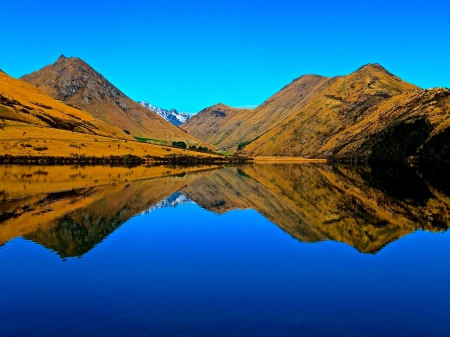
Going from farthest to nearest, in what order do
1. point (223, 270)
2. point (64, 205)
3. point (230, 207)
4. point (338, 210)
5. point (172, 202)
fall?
point (172, 202)
point (230, 207)
point (64, 205)
point (338, 210)
point (223, 270)

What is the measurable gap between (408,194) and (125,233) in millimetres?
59967

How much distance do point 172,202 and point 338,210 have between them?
31245mm

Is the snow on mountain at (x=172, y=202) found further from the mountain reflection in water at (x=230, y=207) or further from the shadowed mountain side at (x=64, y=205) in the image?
the shadowed mountain side at (x=64, y=205)

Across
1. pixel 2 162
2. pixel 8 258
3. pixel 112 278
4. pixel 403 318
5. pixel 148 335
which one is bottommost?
pixel 403 318

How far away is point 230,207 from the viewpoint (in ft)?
261

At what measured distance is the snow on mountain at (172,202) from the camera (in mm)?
74875

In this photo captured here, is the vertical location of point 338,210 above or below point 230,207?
below

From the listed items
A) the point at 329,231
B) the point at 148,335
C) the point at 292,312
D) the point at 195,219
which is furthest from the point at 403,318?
the point at 195,219

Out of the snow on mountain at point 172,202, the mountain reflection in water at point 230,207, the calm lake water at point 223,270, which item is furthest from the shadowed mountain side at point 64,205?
the snow on mountain at point 172,202

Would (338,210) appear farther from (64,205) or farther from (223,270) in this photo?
(64,205)

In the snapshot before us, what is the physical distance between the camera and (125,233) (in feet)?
168

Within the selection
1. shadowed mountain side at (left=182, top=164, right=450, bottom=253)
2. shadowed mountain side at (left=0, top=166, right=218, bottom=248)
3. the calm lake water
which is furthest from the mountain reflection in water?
the calm lake water

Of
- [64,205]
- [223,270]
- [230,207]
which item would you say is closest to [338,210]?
[230,207]

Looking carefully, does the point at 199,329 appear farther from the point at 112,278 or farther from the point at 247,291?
the point at 112,278
